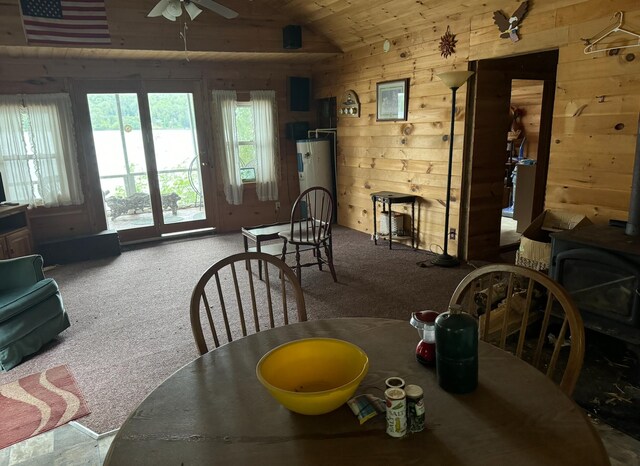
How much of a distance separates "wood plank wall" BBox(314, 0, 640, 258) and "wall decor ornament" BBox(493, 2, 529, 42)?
0.19 ft

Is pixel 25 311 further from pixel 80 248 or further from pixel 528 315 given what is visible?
pixel 528 315

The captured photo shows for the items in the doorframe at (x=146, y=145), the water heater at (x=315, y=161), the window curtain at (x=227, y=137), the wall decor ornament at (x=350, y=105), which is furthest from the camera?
the water heater at (x=315, y=161)

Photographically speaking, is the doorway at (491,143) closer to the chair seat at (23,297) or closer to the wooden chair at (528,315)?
the wooden chair at (528,315)

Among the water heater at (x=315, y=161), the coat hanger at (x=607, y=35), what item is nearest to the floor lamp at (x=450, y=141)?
the coat hanger at (x=607, y=35)

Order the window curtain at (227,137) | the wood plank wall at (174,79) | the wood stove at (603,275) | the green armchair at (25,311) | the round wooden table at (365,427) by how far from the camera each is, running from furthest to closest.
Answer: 1. the window curtain at (227,137)
2. the wood plank wall at (174,79)
3. the green armchair at (25,311)
4. the wood stove at (603,275)
5. the round wooden table at (365,427)

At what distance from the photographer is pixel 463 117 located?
427 centimetres

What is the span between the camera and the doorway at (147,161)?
5562 mm

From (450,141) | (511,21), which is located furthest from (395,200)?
(511,21)

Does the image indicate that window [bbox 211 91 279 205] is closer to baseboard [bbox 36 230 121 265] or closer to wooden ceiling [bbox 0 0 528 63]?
wooden ceiling [bbox 0 0 528 63]

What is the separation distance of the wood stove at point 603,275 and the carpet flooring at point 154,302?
1.05 metres

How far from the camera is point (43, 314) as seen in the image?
2.98m

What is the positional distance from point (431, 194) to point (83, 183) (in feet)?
14.0

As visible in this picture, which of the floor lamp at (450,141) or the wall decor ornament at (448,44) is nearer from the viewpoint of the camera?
the floor lamp at (450,141)

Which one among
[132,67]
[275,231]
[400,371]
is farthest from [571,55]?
[132,67]
